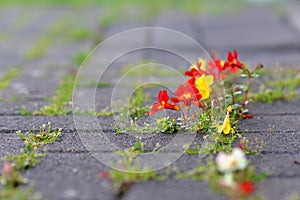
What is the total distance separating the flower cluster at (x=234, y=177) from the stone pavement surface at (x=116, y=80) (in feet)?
0.21

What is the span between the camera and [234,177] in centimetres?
205

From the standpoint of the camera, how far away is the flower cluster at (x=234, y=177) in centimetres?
185

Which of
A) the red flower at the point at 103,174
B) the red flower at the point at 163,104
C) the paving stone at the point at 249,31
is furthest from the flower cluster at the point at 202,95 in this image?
the paving stone at the point at 249,31

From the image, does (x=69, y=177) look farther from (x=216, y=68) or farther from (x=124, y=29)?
(x=124, y=29)

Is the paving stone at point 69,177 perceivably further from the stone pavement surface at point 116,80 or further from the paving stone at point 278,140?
the paving stone at point 278,140

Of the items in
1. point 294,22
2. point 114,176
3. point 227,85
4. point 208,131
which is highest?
point 294,22

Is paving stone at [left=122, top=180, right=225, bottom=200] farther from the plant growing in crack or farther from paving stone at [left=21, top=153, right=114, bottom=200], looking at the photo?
the plant growing in crack

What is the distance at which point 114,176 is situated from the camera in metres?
2.11

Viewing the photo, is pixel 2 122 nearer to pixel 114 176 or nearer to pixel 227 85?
pixel 114 176

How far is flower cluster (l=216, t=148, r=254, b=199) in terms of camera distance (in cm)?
185

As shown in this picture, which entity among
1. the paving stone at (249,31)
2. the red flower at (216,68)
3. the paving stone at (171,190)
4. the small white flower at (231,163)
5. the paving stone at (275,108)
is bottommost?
the paving stone at (171,190)

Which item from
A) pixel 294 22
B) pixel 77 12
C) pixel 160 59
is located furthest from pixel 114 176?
pixel 77 12

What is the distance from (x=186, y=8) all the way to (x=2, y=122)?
4772mm

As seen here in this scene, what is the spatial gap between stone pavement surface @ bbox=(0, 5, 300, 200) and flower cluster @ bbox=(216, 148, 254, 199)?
7 centimetres
